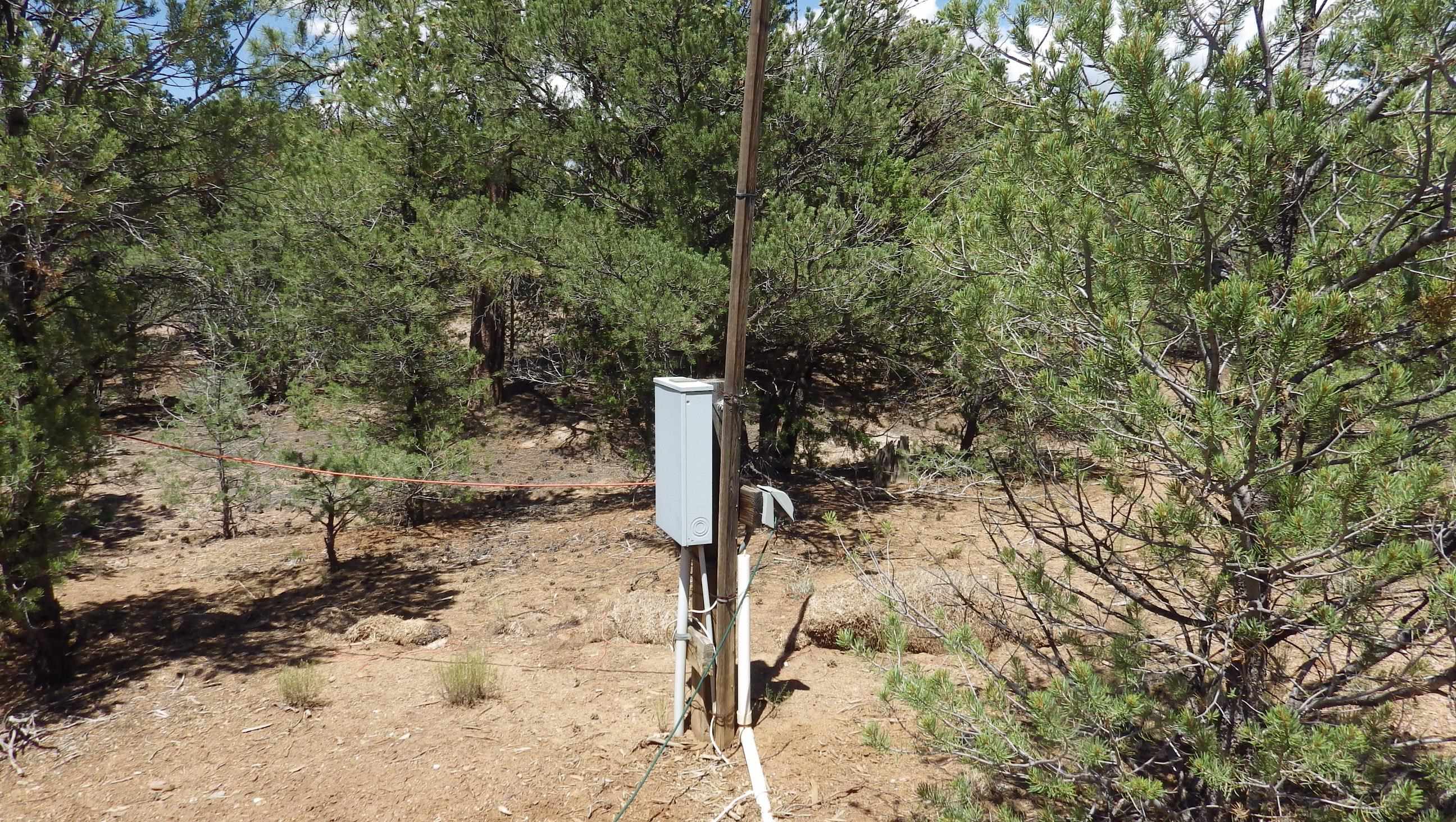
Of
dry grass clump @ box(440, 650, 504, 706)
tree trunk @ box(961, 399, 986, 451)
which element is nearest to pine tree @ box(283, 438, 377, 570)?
dry grass clump @ box(440, 650, 504, 706)

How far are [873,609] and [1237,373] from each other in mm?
3644

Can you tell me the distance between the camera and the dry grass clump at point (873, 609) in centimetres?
545

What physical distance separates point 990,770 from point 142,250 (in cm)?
740

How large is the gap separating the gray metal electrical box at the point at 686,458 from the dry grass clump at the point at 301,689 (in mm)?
2820

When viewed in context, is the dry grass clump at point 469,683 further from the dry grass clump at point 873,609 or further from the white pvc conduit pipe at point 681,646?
the dry grass clump at point 873,609

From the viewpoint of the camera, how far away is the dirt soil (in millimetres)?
4184

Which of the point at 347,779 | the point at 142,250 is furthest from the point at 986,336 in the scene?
the point at 142,250

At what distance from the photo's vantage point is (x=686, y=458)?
4086 mm

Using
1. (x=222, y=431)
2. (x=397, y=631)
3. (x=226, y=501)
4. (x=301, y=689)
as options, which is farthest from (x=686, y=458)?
(x=226, y=501)

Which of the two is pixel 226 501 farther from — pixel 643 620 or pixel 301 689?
pixel 643 620

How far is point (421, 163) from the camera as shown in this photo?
9.91 metres

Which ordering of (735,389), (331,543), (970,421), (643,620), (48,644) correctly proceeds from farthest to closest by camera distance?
(970,421), (331,543), (643,620), (48,644), (735,389)

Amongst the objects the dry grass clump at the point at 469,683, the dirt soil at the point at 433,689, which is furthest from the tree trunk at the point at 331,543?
the dry grass clump at the point at 469,683

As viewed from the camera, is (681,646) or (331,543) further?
(331,543)
